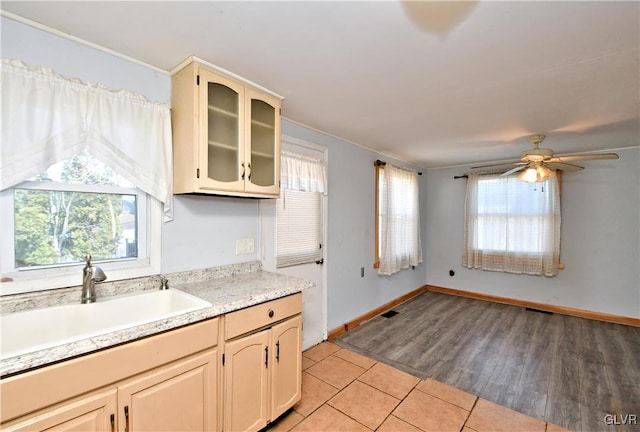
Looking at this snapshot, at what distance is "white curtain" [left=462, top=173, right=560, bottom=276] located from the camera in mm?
4148

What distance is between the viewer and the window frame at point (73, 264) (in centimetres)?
137

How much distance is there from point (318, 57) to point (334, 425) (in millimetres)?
2323

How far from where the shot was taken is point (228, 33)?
1.48 metres

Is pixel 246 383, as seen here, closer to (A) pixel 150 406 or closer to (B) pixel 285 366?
(B) pixel 285 366

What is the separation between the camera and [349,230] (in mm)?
3541

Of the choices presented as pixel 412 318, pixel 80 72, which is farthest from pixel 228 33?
pixel 412 318

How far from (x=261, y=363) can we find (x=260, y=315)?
0.95ft

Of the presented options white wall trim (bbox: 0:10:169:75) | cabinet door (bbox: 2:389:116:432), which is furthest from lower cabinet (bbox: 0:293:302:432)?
white wall trim (bbox: 0:10:169:75)

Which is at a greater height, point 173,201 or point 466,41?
point 466,41

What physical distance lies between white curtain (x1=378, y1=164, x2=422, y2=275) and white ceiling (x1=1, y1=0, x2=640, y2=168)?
1.56m

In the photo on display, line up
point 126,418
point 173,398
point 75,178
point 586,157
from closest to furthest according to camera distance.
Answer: point 126,418 < point 173,398 < point 75,178 < point 586,157

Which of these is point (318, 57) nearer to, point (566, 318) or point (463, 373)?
point (463, 373)

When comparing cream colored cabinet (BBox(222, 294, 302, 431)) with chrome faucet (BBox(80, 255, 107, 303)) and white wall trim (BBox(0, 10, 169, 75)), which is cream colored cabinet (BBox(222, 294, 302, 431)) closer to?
chrome faucet (BBox(80, 255, 107, 303))

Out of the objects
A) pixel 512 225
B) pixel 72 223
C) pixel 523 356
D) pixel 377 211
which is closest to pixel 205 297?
pixel 72 223
